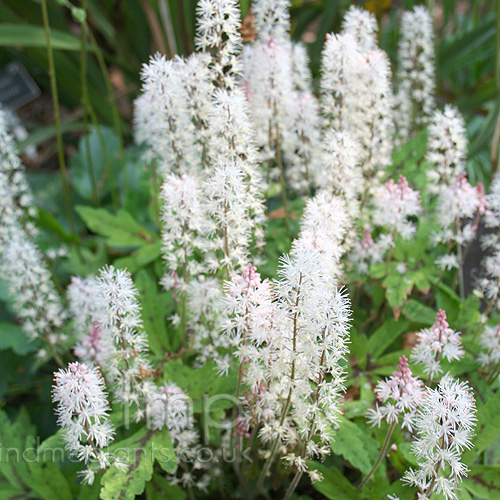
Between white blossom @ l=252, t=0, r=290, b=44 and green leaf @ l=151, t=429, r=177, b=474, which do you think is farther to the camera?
white blossom @ l=252, t=0, r=290, b=44

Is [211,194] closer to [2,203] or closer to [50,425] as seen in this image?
[2,203]

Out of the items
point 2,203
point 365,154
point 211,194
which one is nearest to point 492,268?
point 365,154

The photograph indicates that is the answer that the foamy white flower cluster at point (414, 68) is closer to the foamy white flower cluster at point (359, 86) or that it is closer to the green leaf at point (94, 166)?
Answer: the foamy white flower cluster at point (359, 86)

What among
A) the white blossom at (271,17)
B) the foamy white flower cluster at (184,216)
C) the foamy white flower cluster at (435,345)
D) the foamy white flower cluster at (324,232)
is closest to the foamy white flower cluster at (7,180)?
the foamy white flower cluster at (184,216)

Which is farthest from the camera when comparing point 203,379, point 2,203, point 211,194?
point 2,203

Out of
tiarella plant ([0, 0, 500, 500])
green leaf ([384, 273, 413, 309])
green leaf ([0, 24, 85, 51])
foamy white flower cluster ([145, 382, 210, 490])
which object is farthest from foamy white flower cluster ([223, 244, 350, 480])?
green leaf ([0, 24, 85, 51])

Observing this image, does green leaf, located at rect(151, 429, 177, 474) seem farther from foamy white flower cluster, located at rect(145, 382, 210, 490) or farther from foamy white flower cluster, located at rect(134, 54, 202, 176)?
foamy white flower cluster, located at rect(134, 54, 202, 176)

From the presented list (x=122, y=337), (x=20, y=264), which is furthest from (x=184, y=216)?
(x=20, y=264)
